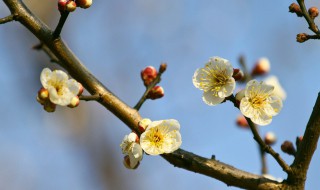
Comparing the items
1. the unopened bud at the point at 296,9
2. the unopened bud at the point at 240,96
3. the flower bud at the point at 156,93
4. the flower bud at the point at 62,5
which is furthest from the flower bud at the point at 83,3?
the unopened bud at the point at 296,9

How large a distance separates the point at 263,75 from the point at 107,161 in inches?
171

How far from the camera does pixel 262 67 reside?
3656 millimetres

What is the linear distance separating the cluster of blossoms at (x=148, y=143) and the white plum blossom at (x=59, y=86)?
0.26 metres

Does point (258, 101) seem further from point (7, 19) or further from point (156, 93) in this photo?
point (7, 19)

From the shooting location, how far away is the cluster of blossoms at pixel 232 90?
1.85 m

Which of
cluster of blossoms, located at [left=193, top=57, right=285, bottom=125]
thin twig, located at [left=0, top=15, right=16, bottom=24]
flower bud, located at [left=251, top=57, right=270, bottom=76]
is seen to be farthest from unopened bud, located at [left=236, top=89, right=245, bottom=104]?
flower bud, located at [left=251, top=57, right=270, bottom=76]

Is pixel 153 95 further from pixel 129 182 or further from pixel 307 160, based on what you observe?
pixel 129 182

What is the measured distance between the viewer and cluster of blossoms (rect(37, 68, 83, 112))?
175 cm

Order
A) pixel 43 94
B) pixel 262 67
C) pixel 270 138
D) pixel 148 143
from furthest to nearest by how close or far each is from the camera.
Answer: pixel 262 67
pixel 270 138
pixel 148 143
pixel 43 94

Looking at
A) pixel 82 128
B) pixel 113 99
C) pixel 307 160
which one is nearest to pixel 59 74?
pixel 113 99

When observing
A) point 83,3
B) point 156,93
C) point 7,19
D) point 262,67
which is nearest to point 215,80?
point 156,93

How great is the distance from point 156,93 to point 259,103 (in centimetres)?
45

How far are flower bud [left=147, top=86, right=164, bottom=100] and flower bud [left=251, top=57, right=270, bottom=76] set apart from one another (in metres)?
1.68

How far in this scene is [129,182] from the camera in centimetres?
752
